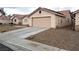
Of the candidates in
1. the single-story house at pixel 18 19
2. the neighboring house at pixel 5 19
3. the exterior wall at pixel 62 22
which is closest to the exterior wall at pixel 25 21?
the single-story house at pixel 18 19

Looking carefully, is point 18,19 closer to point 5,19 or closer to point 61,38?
point 5,19

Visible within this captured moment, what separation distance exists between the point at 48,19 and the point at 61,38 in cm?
155

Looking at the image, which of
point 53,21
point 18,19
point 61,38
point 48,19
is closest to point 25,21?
point 18,19

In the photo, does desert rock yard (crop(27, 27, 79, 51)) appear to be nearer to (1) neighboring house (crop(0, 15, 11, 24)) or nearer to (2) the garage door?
(2) the garage door

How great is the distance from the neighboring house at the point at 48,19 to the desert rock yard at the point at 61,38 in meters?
0.34

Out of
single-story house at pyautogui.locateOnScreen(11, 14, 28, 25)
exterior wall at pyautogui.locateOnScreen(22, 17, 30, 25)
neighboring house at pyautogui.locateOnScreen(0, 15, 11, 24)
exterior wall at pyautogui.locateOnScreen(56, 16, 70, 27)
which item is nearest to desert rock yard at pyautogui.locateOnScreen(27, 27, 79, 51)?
exterior wall at pyautogui.locateOnScreen(56, 16, 70, 27)

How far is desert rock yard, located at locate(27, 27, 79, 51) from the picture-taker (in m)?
8.93

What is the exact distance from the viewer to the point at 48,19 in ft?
34.9

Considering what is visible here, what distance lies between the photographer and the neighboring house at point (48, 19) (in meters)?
9.30

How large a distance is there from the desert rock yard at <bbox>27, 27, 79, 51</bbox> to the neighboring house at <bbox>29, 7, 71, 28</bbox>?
34cm

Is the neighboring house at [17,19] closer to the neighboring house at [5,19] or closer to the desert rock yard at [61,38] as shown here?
the neighboring house at [5,19]

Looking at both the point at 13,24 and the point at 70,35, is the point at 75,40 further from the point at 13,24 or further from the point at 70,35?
the point at 13,24
